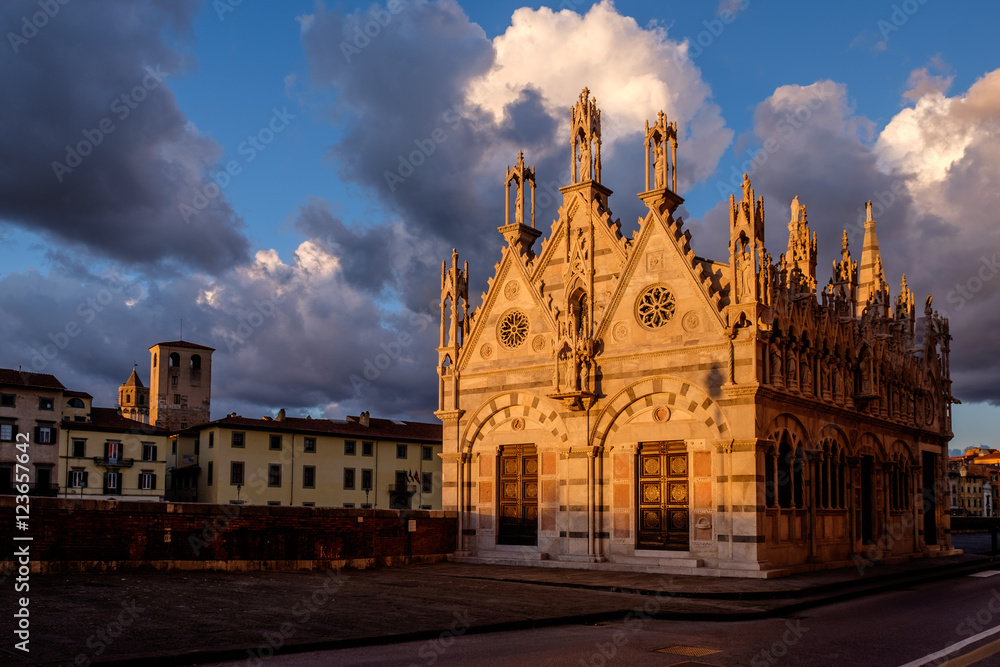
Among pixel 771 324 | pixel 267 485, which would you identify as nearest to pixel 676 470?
pixel 771 324

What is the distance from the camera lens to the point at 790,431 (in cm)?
2703

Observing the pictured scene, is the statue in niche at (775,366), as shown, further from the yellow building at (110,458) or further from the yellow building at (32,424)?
the yellow building at (32,424)

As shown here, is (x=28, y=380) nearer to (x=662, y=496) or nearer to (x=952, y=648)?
(x=662, y=496)

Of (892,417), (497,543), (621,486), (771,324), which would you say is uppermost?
(771,324)

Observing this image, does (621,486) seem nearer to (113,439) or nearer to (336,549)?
(336,549)

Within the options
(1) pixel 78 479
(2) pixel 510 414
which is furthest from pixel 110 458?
(2) pixel 510 414

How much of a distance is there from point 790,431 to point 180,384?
90494 millimetres

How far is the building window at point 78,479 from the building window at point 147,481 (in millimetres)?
4602

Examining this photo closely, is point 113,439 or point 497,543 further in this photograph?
point 113,439

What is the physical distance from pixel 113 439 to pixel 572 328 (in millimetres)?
61369

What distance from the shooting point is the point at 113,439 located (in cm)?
7775

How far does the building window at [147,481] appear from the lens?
257 feet

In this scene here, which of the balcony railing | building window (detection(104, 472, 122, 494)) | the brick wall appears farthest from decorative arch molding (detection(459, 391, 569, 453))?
building window (detection(104, 472, 122, 494))

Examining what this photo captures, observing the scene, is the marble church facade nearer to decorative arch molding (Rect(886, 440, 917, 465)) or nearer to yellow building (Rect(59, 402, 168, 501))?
decorative arch molding (Rect(886, 440, 917, 465))
